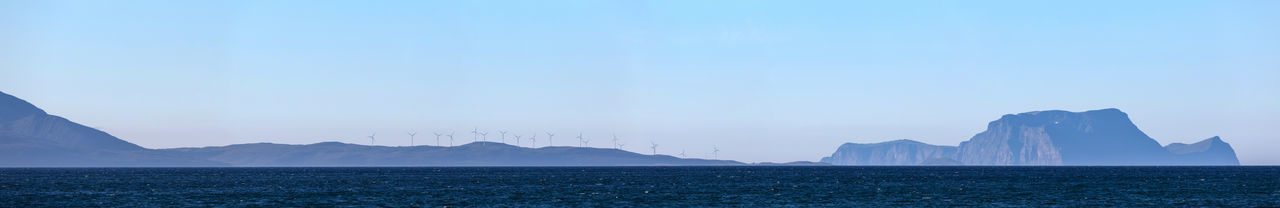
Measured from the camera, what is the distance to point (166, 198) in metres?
123

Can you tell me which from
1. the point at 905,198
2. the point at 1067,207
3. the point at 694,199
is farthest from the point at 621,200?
the point at 1067,207

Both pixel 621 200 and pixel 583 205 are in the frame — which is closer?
pixel 583 205

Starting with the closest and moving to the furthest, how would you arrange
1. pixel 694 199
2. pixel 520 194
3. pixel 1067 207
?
pixel 1067 207 < pixel 694 199 < pixel 520 194

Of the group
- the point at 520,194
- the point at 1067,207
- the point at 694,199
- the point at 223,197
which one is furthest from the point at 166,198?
Answer: the point at 1067,207

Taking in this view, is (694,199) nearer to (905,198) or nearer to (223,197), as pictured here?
(905,198)

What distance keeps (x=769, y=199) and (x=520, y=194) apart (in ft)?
97.7

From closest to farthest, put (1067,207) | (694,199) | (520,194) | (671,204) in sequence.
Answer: (1067,207) → (671,204) → (694,199) → (520,194)

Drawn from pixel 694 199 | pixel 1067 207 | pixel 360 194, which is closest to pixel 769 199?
pixel 694 199

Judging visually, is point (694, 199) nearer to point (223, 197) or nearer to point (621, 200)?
point (621, 200)

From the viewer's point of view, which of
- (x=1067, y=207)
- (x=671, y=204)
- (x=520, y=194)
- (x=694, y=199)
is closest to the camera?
(x=1067, y=207)

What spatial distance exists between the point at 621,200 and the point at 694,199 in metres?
7.24

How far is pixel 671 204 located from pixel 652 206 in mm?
4605

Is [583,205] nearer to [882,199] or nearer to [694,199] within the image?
[694,199]

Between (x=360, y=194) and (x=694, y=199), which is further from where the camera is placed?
(x=360, y=194)
